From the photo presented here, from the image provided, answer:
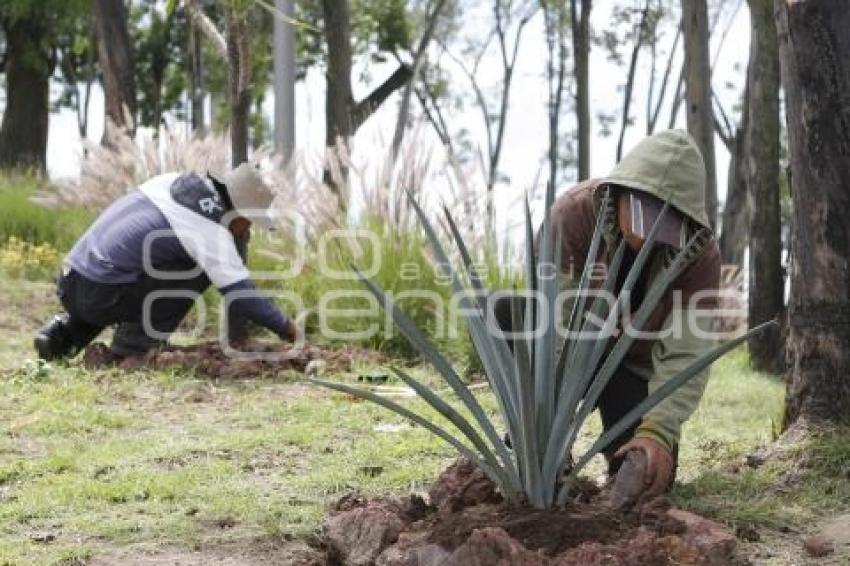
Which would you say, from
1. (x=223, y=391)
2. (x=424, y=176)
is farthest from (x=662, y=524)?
(x=424, y=176)

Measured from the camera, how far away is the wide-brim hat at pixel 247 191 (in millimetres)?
6473

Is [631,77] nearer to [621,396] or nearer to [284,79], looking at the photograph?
[284,79]

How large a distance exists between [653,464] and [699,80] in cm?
776

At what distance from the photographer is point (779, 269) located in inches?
285

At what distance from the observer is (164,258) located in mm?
6449

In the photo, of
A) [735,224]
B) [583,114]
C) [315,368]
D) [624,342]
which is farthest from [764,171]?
[583,114]

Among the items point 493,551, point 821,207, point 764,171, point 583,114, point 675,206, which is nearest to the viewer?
point 493,551

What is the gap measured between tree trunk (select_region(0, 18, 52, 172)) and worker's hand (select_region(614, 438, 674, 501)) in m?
19.1

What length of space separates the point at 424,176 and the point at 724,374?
221 cm

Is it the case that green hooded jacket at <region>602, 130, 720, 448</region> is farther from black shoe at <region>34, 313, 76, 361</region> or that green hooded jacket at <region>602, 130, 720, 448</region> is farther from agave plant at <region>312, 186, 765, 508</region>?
black shoe at <region>34, 313, 76, 361</region>

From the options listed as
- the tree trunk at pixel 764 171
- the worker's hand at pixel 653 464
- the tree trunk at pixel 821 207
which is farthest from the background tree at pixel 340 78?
the worker's hand at pixel 653 464

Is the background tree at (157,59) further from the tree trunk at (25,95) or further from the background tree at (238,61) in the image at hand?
Result: the background tree at (238,61)

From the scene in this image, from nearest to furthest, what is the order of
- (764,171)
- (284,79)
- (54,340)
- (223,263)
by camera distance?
(223,263), (54,340), (764,171), (284,79)

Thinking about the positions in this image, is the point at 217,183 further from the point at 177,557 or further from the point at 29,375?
the point at 177,557
